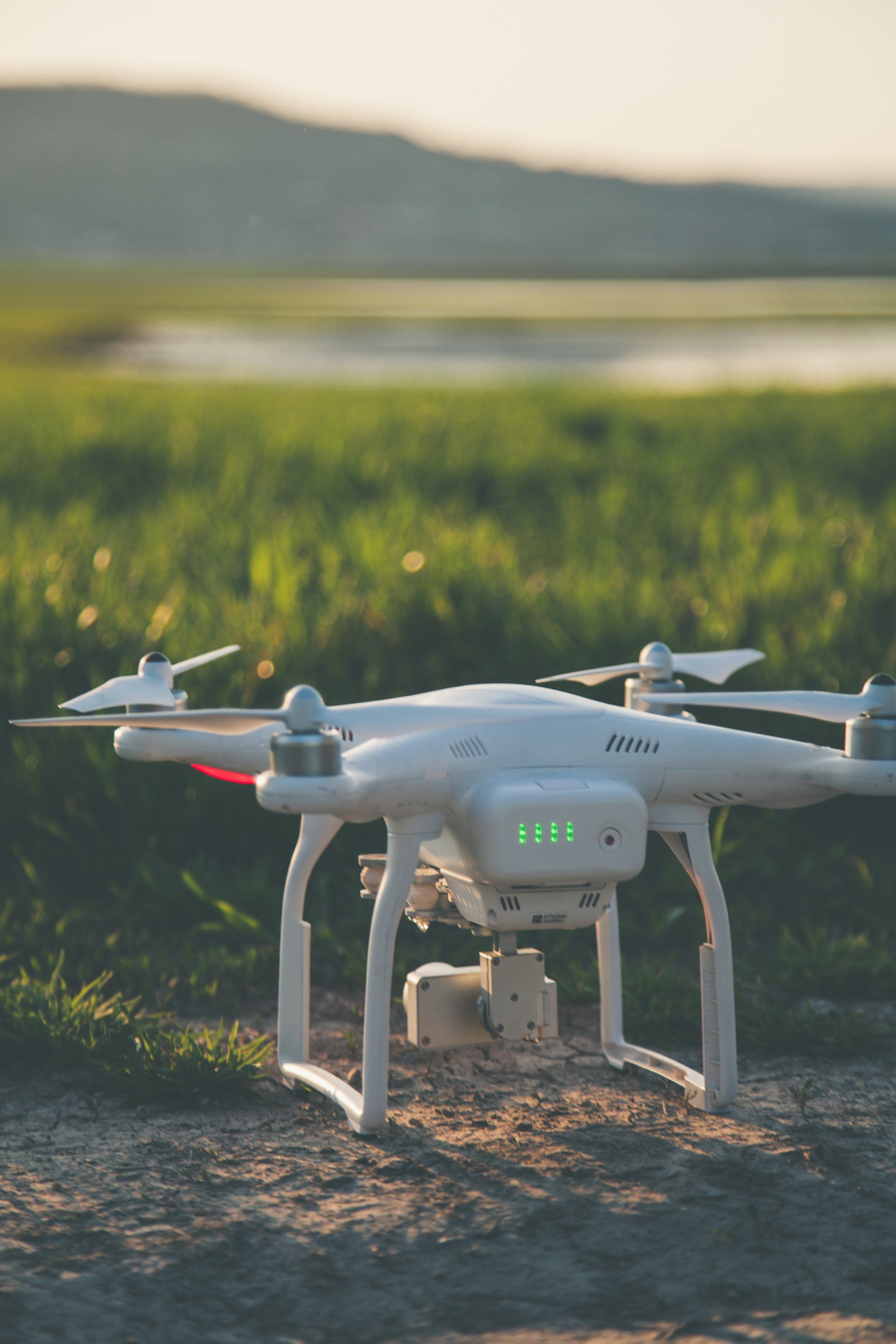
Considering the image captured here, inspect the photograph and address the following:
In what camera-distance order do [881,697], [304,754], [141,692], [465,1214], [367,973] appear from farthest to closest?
[367,973], [141,692], [881,697], [465,1214], [304,754]

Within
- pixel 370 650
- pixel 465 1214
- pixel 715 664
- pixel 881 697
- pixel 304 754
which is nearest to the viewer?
pixel 304 754

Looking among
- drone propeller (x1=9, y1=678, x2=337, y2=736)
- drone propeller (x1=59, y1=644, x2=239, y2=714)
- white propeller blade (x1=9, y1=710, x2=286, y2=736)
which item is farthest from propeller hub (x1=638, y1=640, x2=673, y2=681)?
A: drone propeller (x1=59, y1=644, x2=239, y2=714)

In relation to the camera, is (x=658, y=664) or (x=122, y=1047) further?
(x=122, y=1047)

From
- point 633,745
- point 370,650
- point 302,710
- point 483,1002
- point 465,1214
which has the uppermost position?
point 370,650

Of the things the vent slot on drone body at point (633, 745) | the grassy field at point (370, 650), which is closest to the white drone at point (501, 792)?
the vent slot on drone body at point (633, 745)

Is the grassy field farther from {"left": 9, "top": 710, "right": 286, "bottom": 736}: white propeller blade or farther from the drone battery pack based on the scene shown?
{"left": 9, "top": 710, "right": 286, "bottom": 736}: white propeller blade

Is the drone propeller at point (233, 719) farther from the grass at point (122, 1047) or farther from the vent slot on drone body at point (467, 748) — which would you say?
the grass at point (122, 1047)

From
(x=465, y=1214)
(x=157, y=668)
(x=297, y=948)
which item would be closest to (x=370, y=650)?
(x=297, y=948)

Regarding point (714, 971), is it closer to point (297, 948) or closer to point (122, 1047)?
point (297, 948)
